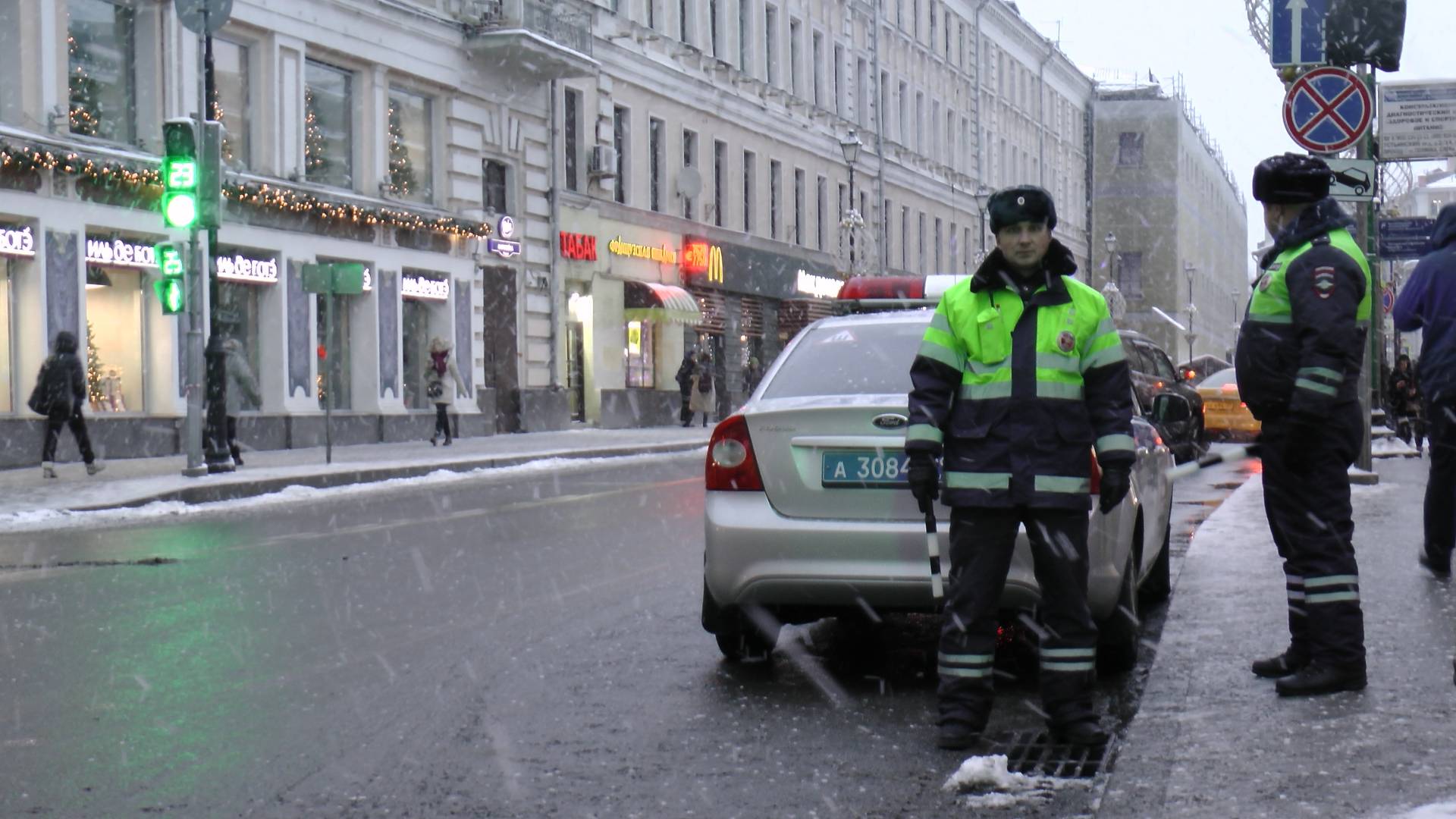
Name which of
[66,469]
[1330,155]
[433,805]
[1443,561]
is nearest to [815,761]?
[433,805]

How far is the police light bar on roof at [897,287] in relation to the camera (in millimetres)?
19516

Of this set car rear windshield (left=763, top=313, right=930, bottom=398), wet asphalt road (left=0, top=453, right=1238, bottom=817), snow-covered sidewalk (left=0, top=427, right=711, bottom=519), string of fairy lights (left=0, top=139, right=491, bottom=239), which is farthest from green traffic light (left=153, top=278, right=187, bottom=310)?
car rear windshield (left=763, top=313, right=930, bottom=398)

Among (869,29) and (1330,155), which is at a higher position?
(869,29)

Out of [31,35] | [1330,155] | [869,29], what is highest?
[869,29]

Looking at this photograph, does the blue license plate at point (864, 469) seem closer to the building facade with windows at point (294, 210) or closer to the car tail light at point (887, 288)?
the car tail light at point (887, 288)

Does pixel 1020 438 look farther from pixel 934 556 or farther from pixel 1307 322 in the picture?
pixel 1307 322

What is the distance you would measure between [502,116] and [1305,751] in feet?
95.4

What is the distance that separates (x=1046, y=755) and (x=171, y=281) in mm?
15271

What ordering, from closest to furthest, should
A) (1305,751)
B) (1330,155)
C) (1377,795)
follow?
(1377,795), (1305,751), (1330,155)

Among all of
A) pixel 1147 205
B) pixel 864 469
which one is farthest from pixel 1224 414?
pixel 1147 205

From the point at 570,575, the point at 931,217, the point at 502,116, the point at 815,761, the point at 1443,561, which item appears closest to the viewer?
the point at 815,761

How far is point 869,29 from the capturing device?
52.8 metres

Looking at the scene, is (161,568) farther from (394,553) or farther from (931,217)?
(931,217)

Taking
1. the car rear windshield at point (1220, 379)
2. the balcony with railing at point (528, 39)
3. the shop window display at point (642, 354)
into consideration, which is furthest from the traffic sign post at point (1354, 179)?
the shop window display at point (642, 354)
